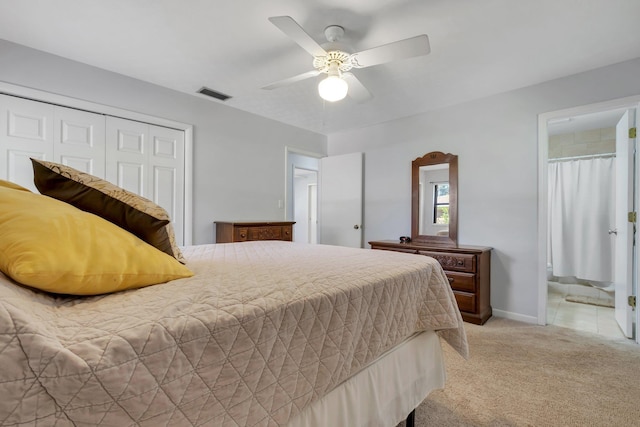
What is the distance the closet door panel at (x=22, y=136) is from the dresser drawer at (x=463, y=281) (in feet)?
12.9

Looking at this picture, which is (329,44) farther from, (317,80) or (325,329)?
(325,329)

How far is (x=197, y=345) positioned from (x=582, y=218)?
204 inches

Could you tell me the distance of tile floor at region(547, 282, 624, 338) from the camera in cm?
282

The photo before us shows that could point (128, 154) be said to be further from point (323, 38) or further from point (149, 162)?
point (323, 38)

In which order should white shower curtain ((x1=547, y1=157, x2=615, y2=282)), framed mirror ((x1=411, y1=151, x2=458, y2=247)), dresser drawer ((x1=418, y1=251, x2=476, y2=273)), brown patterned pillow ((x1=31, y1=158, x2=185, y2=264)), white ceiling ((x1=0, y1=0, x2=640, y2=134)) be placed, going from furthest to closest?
white shower curtain ((x1=547, y1=157, x2=615, y2=282)), framed mirror ((x1=411, y1=151, x2=458, y2=247)), dresser drawer ((x1=418, y1=251, x2=476, y2=273)), white ceiling ((x1=0, y1=0, x2=640, y2=134)), brown patterned pillow ((x1=31, y1=158, x2=185, y2=264))

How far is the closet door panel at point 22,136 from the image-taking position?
228 centimetres

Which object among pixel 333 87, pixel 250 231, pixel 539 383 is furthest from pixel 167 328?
pixel 250 231

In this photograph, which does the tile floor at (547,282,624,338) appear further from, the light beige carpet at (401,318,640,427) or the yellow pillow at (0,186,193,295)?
the yellow pillow at (0,186,193,295)

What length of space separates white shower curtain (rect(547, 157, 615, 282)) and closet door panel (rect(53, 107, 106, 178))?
570 centimetres

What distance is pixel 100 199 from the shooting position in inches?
38.7

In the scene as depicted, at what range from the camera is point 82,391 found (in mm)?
475

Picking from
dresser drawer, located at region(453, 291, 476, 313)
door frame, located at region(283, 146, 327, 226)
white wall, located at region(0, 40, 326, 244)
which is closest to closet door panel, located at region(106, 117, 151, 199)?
white wall, located at region(0, 40, 326, 244)

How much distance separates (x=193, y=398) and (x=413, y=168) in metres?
3.64

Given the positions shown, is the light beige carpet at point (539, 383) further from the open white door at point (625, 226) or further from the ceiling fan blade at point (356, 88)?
the ceiling fan blade at point (356, 88)
